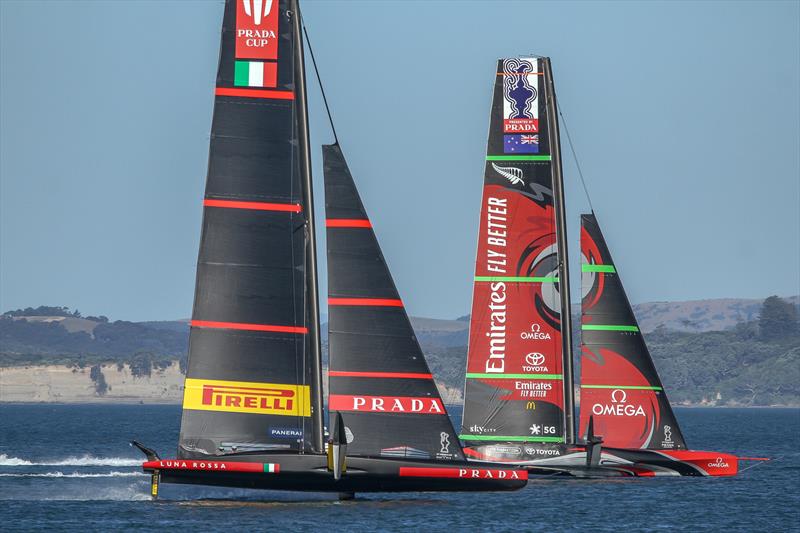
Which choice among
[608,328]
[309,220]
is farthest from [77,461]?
[309,220]

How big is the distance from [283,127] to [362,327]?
5012mm

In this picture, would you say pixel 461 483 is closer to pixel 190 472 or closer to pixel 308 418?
pixel 308 418

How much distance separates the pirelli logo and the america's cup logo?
8.40 m

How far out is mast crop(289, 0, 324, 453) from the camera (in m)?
38.4

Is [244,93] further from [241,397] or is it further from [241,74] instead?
[241,397]

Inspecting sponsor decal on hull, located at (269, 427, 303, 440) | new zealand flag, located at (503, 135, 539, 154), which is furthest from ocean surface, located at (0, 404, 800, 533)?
new zealand flag, located at (503, 135, 539, 154)

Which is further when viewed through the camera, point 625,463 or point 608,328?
point 608,328

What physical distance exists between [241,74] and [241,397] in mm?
7481

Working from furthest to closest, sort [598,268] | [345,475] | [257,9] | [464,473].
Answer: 1. [598,268]
2. [257,9]
3. [464,473]
4. [345,475]

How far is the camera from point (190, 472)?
37.1 meters

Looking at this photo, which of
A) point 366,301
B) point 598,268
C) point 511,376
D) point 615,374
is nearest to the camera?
point 366,301

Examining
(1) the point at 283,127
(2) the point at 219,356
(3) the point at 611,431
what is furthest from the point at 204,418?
(3) the point at 611,431

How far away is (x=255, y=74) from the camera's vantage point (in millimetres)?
38312

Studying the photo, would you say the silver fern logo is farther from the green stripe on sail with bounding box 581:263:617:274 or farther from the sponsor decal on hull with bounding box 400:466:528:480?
the sponsor decal on hull with bounding box 400:466:528:480
